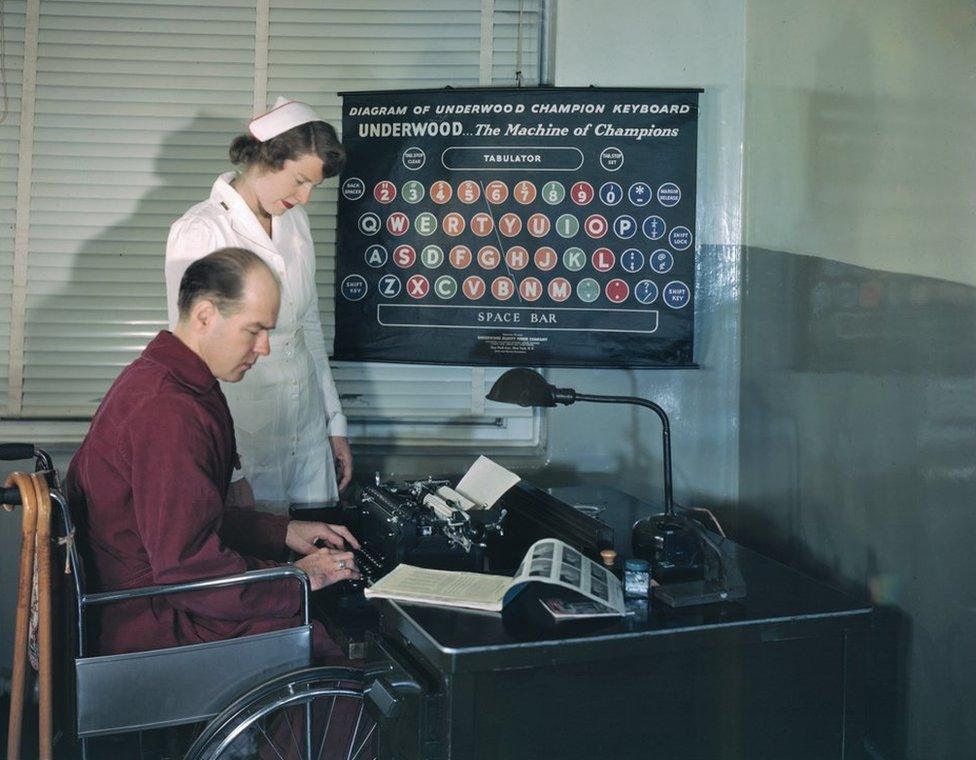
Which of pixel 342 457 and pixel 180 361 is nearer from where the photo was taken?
pixel 180 361

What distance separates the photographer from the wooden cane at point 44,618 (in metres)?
1.92

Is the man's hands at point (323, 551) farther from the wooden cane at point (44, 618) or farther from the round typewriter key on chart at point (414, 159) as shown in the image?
the round typewriter key on chart at point (414, 159)

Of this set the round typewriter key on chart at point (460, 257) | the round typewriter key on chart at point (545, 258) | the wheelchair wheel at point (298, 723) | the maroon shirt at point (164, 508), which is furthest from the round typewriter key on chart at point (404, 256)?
the wheelchair wheel at point (298, 723)

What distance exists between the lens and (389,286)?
3693mm

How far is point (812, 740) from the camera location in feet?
6.21

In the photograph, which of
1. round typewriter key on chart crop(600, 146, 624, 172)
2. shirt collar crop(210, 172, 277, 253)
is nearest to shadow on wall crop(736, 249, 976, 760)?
round typewriter key on chart crop(600, 146, 624, 172)

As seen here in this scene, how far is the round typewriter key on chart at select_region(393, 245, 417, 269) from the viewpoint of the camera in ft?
12.1

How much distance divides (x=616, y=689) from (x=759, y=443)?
185 centimetres

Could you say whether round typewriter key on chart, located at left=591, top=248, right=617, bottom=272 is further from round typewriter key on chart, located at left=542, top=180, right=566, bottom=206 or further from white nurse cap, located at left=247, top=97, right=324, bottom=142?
white nurse cap, located at left=247, top=97, right=324, bottom=142

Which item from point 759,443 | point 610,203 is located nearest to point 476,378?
point 610,203

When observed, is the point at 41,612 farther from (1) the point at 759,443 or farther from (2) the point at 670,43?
(2) the point at 670,43

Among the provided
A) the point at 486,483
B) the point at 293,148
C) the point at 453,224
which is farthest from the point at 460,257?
the point at 486,483

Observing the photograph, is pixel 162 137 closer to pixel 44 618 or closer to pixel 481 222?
pixel 481 222

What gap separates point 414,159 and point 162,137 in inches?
36.6
